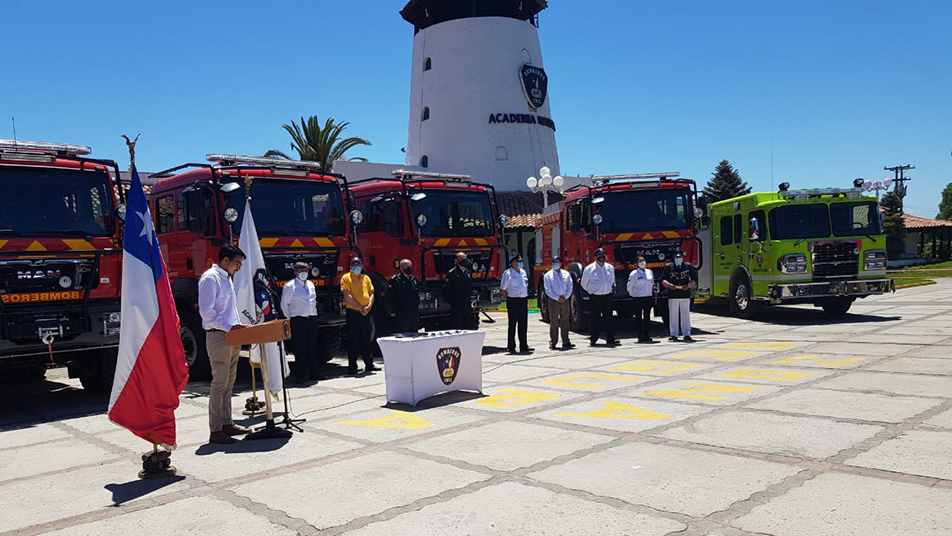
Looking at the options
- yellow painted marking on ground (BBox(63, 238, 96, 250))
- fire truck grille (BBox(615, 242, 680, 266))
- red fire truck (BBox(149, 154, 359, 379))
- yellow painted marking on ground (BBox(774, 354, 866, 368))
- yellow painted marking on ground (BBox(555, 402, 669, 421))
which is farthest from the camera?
fire truck grille (BBox(615, 242, 680, 266))

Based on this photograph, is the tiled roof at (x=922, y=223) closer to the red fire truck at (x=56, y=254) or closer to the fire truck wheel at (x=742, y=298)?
the fire truck wheel at (x=742, y=298)

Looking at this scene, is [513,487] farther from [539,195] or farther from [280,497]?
[539,195]

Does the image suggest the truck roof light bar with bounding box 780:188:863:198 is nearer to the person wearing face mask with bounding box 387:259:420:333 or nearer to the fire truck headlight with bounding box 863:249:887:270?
the fire truck headlight with bounding box 863:249:887:270

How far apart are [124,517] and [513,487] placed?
2.68 metres

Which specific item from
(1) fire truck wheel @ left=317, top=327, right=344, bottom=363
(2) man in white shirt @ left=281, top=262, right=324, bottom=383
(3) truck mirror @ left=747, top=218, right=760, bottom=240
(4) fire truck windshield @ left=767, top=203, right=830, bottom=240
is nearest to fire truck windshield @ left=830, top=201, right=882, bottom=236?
(4) fire truck windshield @ left=767, top=203, right=830, bottom=240

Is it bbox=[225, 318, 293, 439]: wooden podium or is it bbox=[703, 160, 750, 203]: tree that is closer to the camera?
bbox=[225, 318, 293, 439]: wooden podium

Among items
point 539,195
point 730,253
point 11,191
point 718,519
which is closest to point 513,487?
point 718,519

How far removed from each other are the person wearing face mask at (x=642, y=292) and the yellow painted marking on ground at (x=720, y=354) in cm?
189

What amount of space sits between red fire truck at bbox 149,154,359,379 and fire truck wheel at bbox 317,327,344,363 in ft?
0.06

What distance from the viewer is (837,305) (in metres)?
18.4

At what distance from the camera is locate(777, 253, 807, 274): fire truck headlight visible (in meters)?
16.3

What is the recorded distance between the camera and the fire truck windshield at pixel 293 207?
38.0 feet

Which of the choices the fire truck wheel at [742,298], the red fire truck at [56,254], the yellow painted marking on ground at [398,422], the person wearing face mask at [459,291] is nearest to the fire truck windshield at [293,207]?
the red fire truck at [56,254]

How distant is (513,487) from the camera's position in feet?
17.8
